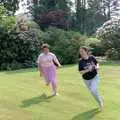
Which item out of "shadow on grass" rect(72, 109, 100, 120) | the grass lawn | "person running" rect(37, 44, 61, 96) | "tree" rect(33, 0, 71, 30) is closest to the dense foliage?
"tree" rect(33, 0, 71, 30)

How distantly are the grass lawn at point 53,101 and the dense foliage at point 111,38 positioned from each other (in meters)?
13.8

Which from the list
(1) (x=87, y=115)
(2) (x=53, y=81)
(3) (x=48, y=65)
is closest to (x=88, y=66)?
(1) (x=87, y=115)

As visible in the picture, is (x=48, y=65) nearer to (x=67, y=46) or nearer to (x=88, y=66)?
(x=88, y=66)

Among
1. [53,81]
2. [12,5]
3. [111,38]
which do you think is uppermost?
[12,5]

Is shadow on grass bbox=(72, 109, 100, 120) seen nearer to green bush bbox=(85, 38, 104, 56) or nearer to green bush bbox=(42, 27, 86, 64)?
green bush bbox=(42, 27, 86, 64)

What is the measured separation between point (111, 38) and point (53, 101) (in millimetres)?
20876

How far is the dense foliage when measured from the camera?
34250 millimetres

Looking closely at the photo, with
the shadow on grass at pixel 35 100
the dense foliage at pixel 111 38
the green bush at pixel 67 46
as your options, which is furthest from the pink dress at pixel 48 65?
the dense foliage at pixel 111 38

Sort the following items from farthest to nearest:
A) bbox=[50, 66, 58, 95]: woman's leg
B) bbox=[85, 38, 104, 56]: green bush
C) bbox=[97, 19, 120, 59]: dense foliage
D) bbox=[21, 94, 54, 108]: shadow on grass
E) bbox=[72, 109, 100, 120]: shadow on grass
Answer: bbox=[85, 38, 104, 56]: green bush → bbox=[97, 19, 120, 59]: dense foliage → bbox=[50, 66, 58, 95]: woman's leg → bbox=[21, 94, 54, 108]: shadow on grass → bbox=[72, 109, 100, 120]: shadow on grass

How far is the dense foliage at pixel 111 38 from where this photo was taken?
34.2 m

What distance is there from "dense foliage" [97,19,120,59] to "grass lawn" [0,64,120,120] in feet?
45.1

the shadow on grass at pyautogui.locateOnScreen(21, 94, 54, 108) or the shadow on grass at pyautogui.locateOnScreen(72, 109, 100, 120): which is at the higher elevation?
the shadow on grass at pyautogui.locateOnScreen(21, 94, 54, 108)

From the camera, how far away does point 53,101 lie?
14883 millimetres

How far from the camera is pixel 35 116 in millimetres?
12836
